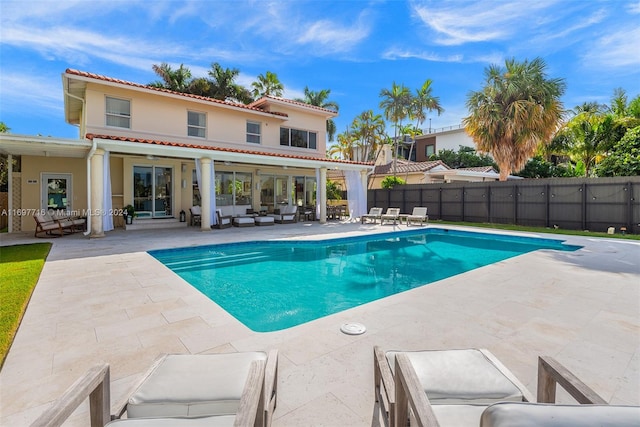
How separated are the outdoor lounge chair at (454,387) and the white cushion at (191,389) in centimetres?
93

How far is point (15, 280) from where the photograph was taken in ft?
18.4

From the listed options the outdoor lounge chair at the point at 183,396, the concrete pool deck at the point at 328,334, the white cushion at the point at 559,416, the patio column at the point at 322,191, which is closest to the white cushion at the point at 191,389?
the outdoor lounge chair at the point at 183,396

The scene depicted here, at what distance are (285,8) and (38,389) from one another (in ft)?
36.3

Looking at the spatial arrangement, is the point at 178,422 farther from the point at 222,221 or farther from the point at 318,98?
the point at 318,98

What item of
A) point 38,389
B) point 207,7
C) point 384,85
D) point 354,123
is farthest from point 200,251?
point 354,123

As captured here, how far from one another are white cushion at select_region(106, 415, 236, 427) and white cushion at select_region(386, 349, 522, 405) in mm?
1192

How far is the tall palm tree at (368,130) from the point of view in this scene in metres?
31.8

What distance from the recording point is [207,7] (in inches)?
389

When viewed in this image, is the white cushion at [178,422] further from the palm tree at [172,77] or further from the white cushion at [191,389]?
the palm tree at [172,77]

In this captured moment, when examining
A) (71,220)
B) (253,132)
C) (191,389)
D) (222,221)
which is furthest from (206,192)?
(191,389)

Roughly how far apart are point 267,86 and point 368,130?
35.8ft

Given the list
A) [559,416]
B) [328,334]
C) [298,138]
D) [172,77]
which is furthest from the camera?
[172,77]

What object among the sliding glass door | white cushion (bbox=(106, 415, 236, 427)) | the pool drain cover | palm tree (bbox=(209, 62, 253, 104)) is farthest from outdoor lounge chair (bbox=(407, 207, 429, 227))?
palm tree (bbox=(209, 62, 253, 104))

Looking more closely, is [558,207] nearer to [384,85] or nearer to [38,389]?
[384,85]
